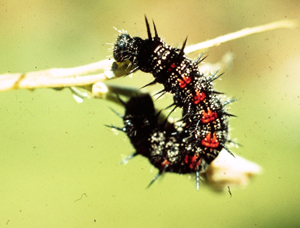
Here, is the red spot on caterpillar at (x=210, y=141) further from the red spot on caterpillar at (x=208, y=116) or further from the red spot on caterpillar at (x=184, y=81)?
the red spot on caterpillar at (x=184, y=81)

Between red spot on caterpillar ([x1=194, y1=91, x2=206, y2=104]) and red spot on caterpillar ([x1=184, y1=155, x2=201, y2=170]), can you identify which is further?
red spot on caterpillar ([x1=184, y1=155, x2=201, y2=170])

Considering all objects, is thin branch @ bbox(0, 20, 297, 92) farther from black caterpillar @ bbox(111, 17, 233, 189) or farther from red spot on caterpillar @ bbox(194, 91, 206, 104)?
red spot on caterpillar @ bbox(194, 91, 206, 104)

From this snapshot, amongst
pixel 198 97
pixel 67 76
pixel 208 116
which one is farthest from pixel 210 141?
pixel 67 76

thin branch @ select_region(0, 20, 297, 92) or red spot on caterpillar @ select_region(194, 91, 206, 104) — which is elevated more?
thin branch @ select_region(0, 20, 297, 92)

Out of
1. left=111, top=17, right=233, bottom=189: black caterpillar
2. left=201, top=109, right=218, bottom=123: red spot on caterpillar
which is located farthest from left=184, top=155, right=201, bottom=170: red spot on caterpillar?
left=201, top=109, right=218, bottom=123: red spot on caterpillar

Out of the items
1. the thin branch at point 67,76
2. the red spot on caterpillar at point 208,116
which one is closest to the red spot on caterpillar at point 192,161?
the red spot on caterpillar at point 208,116

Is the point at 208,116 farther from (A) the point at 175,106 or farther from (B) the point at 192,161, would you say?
(B) the point at 192,161

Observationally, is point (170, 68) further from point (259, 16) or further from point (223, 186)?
point (259, 16)

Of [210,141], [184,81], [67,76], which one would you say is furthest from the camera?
[210,141]
